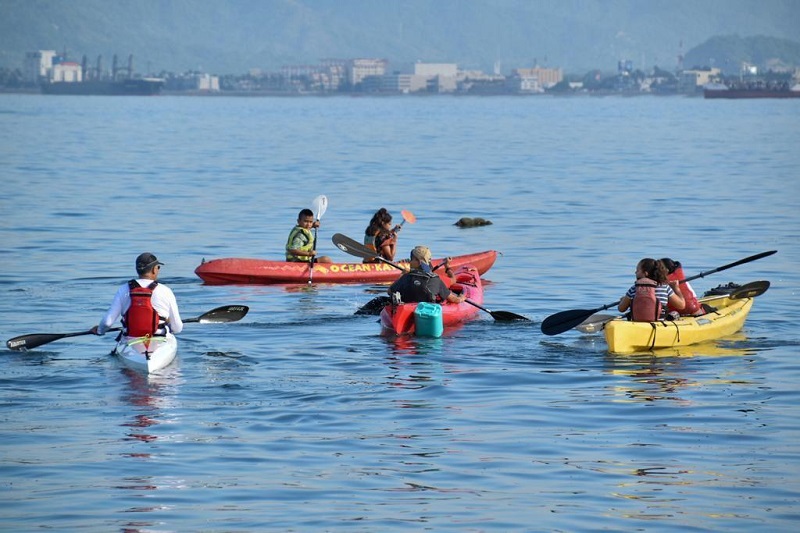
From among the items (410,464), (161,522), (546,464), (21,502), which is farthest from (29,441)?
(546,464)

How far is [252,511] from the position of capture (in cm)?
1120

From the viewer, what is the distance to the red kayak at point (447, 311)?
58.6 feet

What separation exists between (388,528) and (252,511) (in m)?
1.14

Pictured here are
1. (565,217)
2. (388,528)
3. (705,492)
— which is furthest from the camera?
(565,217)

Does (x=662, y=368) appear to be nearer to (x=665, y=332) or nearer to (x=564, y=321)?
(x=665, y=332)

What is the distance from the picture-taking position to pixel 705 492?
11.6 metres

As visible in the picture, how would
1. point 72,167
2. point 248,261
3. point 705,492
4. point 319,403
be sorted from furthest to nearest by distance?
point 72,167, point 248,261, point 319,403, point 705,492

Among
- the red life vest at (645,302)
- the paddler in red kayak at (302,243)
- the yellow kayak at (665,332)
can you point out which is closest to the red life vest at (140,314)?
the yellow kayak at (665,332)

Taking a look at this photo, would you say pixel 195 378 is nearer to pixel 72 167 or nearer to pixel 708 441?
pixel 708 441

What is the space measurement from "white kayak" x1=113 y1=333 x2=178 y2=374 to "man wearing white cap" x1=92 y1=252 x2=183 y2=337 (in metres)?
0.11

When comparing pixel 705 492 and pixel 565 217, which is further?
pixel 565 217

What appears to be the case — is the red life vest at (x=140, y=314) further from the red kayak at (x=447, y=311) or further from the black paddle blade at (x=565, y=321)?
the black paddle blade at (x=565, y=321)

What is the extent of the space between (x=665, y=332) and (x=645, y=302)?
1.58 feet

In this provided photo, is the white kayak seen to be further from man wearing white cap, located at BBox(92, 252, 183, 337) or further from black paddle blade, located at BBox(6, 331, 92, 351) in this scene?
black paddle blade, located at BBox(6, 331, 92, 351)
